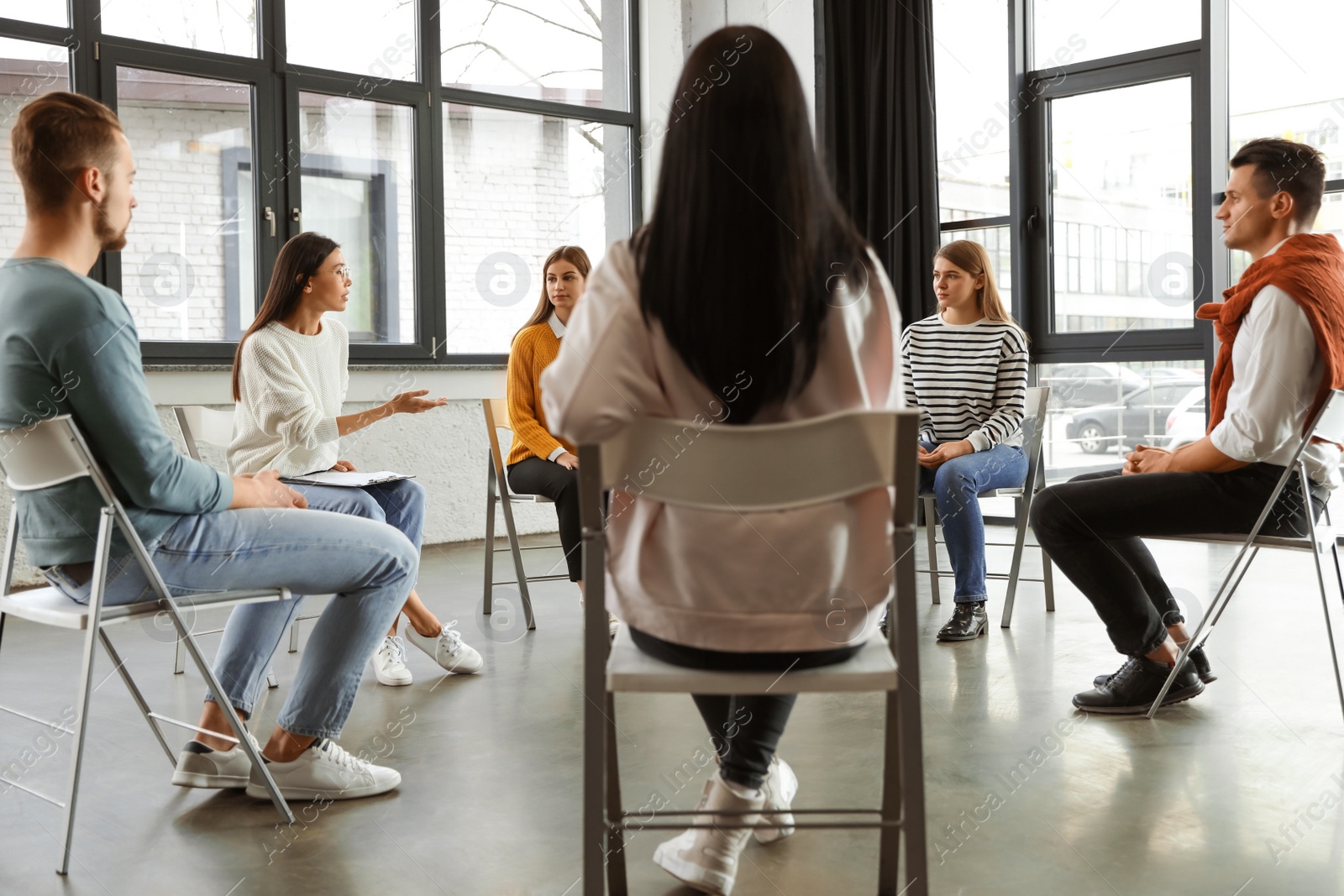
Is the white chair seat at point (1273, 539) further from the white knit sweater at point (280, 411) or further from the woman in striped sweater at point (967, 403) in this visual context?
the white knit sweater at point (280, 411)

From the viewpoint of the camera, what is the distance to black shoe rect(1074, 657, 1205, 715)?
246 centimetres

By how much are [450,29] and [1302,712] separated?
178 inches

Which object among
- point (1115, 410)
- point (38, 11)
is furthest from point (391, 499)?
point (1115, 410)

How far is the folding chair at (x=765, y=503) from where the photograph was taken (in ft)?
3.94

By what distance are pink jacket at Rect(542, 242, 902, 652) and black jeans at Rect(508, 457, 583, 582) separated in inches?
70.1

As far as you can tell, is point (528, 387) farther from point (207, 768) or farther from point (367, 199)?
point (367, 199)

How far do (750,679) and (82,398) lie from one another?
1053 millimetres

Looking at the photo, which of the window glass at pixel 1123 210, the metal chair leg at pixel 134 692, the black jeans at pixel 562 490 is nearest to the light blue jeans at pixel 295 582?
the metal chair leg at pixel 134 692

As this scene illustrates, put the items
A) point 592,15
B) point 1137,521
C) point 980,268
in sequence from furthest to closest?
point 592,15, point 980,268, point 1137,521

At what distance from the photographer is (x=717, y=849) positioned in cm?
158

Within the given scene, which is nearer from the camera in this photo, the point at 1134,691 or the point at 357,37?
the point at 1134,691

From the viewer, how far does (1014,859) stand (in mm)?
1694

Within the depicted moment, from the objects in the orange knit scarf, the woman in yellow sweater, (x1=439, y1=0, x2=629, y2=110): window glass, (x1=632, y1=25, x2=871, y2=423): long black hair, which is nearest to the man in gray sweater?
(x1=632, y1=25, x2=871, y2=423): long black hair

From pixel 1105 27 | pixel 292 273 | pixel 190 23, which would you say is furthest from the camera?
pixel 1105 27
